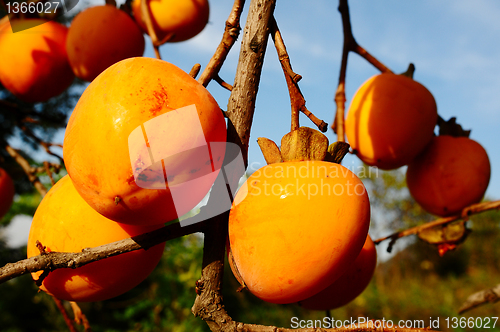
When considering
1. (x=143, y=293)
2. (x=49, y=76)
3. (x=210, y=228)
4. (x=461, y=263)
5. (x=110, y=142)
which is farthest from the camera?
(x=461, y=263)

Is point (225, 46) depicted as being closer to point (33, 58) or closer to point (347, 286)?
point (347, 286)

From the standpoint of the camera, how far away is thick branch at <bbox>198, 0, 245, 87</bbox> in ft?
2.36

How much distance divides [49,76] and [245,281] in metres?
1.42

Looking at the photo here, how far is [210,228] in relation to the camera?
2.15ft

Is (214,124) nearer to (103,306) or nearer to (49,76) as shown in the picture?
(49,76)

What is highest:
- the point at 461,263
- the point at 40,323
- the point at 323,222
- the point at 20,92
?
the point at 323,222

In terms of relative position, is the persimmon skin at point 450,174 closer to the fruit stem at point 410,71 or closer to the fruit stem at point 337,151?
the fruit stem at point 410,71

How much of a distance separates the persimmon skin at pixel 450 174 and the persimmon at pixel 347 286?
63cm

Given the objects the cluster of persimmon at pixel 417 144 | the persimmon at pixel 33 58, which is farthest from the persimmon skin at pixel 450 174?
the persimmon at pixel 33 58

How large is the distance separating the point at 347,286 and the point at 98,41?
1237 millimetres

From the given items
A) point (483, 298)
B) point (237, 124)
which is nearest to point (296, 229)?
point (237, 124)

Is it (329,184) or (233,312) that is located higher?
(329,184)

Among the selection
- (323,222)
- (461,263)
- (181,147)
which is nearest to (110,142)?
(181,147)

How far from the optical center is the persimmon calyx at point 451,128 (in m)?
1.53
